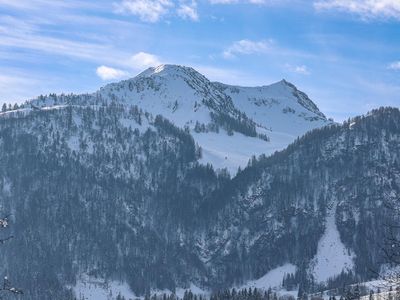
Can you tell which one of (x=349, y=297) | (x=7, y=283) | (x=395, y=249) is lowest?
(x=349, y=297)

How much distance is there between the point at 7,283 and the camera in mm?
22203

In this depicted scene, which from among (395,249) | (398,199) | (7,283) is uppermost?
(398,199)

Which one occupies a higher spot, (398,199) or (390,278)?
(398,199)

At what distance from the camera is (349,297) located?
129 m

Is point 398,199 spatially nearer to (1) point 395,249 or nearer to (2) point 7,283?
(1) point 395,249

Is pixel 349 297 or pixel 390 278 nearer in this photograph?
pixel 390 278

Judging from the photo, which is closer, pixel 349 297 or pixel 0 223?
pixel 0 223

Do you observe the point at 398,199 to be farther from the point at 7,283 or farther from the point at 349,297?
the point at 349,297

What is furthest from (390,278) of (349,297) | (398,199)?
(349,297)

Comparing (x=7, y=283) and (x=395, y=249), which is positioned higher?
(x=395, y=249)

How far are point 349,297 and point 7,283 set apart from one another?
114586 mm

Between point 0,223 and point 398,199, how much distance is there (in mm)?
12742

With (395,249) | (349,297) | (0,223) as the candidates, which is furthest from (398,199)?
(349,297)

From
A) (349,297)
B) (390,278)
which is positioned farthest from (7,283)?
(349,297)
